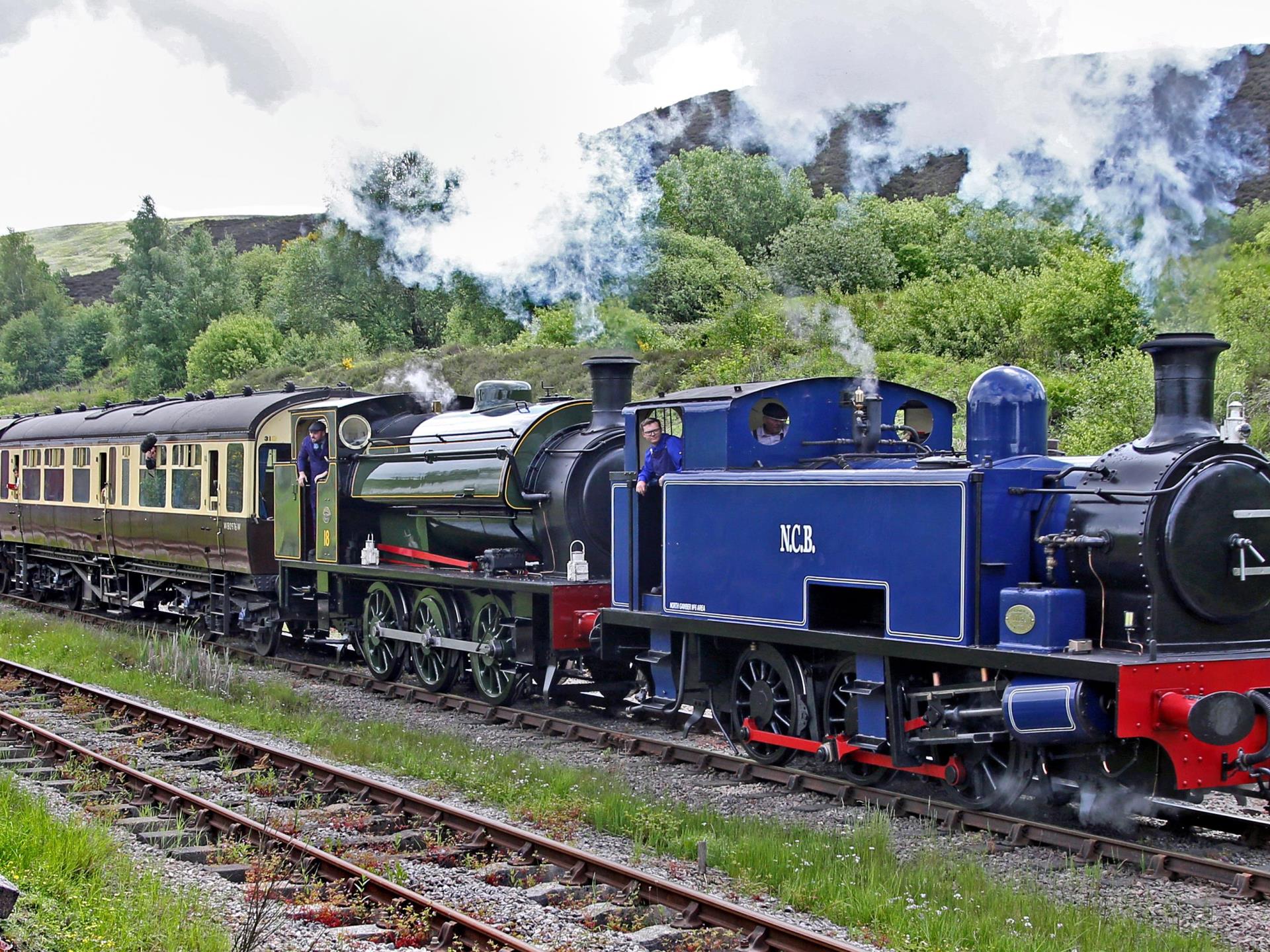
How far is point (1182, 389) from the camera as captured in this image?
7.24 meters

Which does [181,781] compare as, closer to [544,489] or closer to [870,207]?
[544,489]

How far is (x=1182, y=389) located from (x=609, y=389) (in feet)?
18.5

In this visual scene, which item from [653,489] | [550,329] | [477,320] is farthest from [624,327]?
[653,489]

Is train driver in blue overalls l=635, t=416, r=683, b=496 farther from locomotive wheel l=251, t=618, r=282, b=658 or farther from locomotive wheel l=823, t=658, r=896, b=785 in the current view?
locomotive wheel l=251, t=618, r=282, b=658

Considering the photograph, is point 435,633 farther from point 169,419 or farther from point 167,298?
point 167,298

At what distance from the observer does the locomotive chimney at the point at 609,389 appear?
11734mm

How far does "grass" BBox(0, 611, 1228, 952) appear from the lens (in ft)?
18.6

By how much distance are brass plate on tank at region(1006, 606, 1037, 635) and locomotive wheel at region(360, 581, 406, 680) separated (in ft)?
24.7

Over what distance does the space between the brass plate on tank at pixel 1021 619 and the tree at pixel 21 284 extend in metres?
81.2

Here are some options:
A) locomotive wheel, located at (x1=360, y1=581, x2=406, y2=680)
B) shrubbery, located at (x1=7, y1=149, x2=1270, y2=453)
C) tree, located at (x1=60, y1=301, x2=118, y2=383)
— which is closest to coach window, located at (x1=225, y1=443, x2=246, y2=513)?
locomotive wheel, located at (x1=360, y1=581, x2=406, y2=680)

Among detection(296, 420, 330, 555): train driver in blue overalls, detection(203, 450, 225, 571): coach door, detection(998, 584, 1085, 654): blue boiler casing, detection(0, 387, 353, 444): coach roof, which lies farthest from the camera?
detection(203, 450, 225, 571): coach door

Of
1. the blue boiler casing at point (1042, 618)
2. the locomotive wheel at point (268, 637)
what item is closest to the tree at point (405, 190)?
the locomotive wheel at point (268, 637)

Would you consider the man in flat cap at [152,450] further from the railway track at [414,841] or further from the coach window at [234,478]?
the railway track at [414,841]

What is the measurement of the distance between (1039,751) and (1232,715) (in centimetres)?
113
